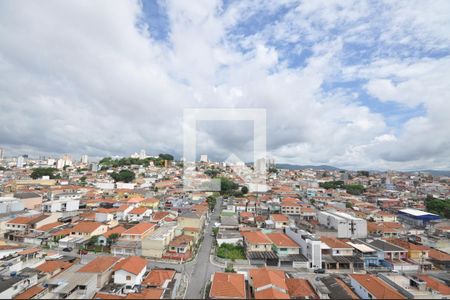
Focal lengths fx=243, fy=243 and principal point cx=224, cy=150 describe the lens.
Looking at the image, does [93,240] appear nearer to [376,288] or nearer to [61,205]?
[61,205]

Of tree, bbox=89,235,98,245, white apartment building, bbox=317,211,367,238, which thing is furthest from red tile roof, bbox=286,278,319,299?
tree, bbox=89,235,98,245

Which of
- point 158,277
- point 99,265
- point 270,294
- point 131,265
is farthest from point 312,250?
point 99,265

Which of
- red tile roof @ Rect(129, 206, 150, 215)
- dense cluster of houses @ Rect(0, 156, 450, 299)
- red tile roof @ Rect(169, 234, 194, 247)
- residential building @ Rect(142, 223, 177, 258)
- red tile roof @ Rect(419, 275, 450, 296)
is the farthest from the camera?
red tile roof @ Rect(129, 206, 150, 215)

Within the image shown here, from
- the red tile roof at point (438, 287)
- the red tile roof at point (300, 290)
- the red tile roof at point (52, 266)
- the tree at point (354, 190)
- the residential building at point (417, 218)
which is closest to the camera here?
the red tile roof at point (300, 290)

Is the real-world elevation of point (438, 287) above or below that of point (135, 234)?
below

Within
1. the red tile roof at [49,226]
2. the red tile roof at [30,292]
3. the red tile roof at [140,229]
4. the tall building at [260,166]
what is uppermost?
the tall building at [260,166]

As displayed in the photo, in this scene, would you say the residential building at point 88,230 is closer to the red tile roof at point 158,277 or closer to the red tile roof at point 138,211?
the red tile roof at point 138,211

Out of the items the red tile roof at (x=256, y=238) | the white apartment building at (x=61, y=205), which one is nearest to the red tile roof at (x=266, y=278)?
the red tile roof at (x=256, y=238)

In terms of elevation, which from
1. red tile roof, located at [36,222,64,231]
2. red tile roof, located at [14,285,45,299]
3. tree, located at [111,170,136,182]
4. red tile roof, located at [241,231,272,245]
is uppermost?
tree, located at [111,170,136,182]

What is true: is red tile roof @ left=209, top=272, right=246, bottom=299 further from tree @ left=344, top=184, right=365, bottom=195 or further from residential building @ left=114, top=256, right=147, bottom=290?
tree @ left=344, top=184, right=365, bottom=195
